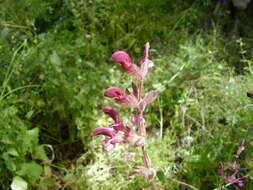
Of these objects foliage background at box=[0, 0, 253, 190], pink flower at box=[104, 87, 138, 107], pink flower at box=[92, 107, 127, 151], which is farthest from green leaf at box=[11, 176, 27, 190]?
pink flower at box=[104, 87, 138, 107]

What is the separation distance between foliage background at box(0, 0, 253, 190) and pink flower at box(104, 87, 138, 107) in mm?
569

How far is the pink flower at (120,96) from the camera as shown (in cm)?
99

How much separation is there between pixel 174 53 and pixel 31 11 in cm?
135

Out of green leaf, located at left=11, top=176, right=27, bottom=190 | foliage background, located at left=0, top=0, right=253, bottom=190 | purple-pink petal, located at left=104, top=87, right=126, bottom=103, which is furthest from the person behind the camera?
foliage background, located at left=0, top=0, right=253, bottom=190

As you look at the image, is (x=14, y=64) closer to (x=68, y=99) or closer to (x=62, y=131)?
(x=68, y=99)

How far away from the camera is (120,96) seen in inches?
39.2

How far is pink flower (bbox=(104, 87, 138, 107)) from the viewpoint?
99 cm

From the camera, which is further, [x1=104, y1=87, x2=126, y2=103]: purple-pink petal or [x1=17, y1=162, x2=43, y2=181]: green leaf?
[x1=17, y1=162, x2=43, y2=181]: green leaf

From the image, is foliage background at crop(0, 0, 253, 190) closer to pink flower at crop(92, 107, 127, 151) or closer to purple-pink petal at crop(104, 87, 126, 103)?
pink flower at crop(92, 107, 127, 151)

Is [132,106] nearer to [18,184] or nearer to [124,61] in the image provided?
[124,61]

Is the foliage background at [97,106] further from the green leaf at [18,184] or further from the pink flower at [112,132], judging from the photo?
the pink flower at [112,132]

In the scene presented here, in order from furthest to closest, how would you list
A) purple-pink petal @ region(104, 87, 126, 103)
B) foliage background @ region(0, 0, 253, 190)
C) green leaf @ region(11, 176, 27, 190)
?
foliage background @ region(0, 0, 253, 190), green leaf @ region(11, 176, 27, 190), purple-pink petal @ region(104, 87, 126, 103)

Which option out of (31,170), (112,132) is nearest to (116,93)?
(112,132)

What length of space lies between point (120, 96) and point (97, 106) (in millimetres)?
1334
